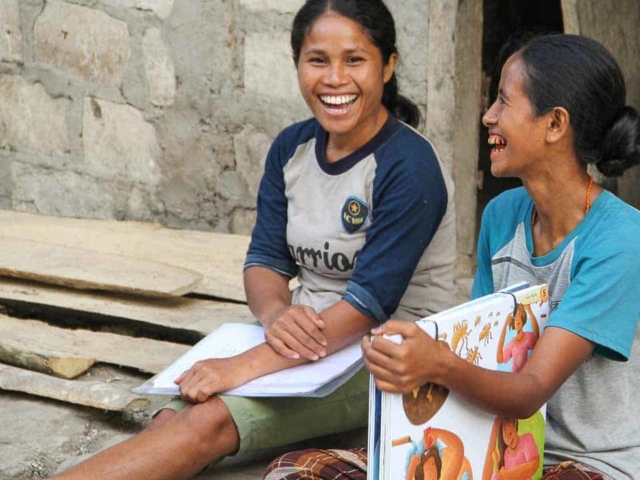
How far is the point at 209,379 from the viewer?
254 cm

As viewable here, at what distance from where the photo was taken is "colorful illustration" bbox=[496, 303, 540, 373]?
2.06 metres

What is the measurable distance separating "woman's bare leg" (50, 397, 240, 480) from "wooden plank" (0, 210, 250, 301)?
3.91 feet

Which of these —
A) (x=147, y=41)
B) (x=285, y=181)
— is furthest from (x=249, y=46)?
(x=285, y=181)

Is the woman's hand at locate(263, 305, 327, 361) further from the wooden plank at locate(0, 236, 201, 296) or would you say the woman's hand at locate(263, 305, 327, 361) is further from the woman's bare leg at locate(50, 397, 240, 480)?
Result: the wooden plank at locate(0, 236, 201, 296)

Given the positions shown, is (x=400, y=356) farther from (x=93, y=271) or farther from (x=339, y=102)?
(x=93, y=271)

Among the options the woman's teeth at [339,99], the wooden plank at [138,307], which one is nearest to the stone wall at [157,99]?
the wooden plank at [138,307]

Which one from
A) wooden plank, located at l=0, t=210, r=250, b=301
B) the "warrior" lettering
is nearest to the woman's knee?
the "warrior" lettering

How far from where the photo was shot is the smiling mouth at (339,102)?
8.89 feet

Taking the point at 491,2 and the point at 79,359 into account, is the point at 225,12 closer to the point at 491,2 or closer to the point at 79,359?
the point at 491,2

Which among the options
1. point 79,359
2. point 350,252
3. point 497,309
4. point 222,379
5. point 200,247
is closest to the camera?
point 497,309

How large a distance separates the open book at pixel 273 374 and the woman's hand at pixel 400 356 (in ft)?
2.09

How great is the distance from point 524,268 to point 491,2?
2640 millimetres

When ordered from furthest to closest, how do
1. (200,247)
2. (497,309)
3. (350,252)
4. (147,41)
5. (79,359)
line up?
(147,41) < (200,247) < (79,359) < (350,252) < (497,309)

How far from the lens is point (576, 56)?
213 centimetres
